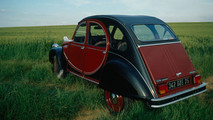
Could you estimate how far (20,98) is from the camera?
3.36 meters

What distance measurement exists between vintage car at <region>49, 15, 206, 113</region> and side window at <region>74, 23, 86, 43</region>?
21 cm

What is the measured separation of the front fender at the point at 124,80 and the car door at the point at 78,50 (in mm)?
1246

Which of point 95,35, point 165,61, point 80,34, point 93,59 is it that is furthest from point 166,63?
point 80,34

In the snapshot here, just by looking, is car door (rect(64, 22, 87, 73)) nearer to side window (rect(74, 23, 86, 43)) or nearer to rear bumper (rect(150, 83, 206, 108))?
side window (rect(74, 23, 86, 43))

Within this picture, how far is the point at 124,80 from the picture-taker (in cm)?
314

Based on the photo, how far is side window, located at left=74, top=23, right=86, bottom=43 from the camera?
186 inches

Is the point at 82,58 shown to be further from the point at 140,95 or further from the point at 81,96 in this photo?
the point at 140,95

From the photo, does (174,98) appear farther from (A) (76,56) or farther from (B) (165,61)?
(A) (76,56)

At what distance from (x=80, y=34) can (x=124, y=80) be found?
229 centimetres

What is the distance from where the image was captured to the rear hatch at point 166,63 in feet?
10.3

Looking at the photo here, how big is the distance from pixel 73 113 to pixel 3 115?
47.5 inches

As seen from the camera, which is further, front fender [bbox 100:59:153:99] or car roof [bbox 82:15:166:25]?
car roof [bbox 82:15:166:25]

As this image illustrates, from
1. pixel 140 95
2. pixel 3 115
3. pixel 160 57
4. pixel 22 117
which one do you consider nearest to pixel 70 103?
pixel 22 117

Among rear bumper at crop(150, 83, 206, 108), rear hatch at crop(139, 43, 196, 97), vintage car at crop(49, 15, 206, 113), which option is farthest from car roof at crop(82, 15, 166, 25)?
rear bumper at crop(150, 83, 206, 108)
